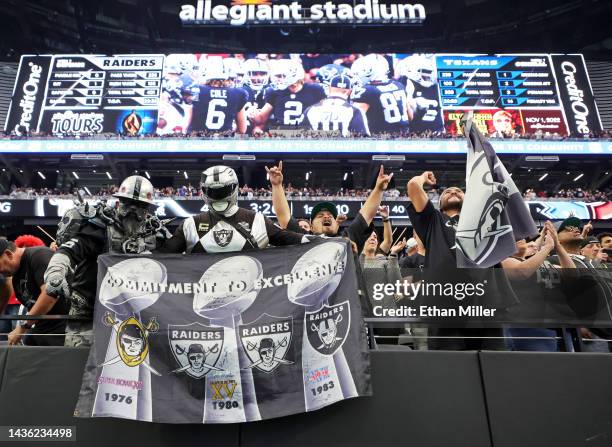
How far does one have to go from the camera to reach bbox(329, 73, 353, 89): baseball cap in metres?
26.8

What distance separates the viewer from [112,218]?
345 cm

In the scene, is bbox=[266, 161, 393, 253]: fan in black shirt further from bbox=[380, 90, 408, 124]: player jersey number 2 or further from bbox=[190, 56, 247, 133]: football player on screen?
bbox=[380, 90, 408, 124]: player jersey number 2

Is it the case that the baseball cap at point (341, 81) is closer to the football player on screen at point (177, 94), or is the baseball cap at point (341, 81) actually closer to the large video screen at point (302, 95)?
the large video screen at point (302, 95)

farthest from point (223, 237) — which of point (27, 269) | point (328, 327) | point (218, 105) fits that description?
point (218, 105)

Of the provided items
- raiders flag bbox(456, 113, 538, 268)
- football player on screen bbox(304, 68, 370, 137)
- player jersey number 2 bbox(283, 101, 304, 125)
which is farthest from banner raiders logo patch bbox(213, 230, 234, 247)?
player jersey number 2 bbox(283, 101, 304, 125)

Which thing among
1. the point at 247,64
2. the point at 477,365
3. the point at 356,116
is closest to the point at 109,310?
the point at 477,365

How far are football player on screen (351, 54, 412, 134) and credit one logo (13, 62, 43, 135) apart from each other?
18.7 meters

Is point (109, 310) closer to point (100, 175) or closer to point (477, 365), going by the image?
point (477, 365)

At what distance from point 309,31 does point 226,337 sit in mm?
39477

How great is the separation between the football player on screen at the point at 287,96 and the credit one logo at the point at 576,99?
1460 centimetres

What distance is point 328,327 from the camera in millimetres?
2867

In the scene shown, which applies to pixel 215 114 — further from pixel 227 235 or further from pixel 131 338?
pixel 131 338

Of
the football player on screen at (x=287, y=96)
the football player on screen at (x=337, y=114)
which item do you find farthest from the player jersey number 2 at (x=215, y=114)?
the football player on screen at (x=337, y=114)

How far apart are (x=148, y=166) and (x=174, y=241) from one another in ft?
82.6
